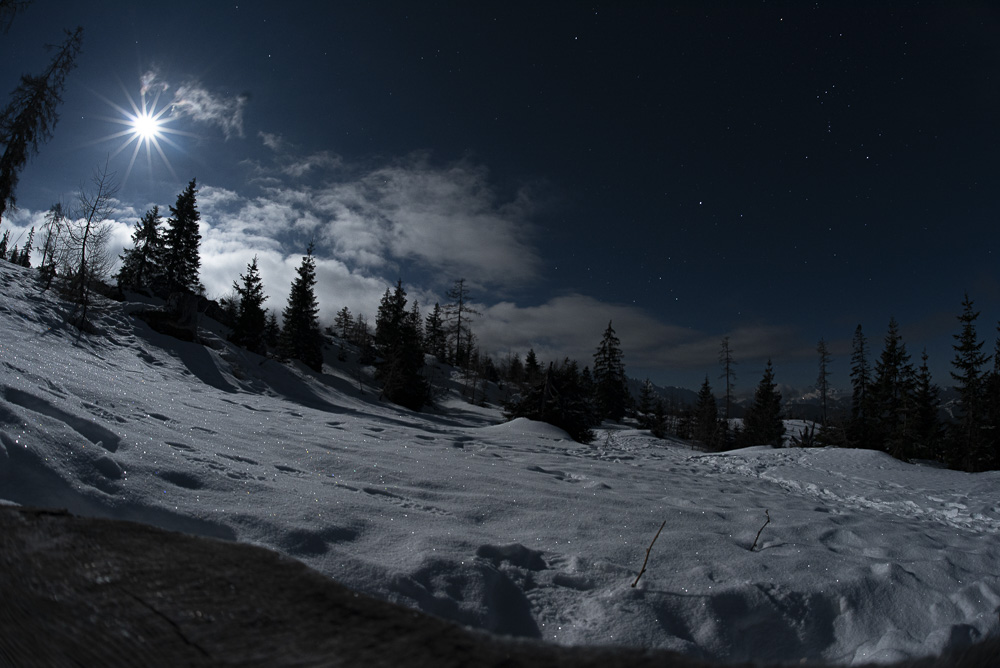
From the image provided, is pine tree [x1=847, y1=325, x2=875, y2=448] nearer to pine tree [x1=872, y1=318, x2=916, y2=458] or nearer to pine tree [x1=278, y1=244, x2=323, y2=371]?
pine tree [x1=872, y1=318, x2=916, y2=458]

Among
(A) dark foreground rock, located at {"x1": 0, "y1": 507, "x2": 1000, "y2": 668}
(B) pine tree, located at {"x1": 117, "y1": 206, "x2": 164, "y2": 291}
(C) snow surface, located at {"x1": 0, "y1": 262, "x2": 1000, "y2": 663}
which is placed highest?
(B) pine tree, located at {"x1": 117, "y1": 206, "x2": 164, "y2": 291}

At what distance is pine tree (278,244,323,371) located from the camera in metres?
29.1

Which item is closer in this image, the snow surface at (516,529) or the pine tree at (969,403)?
the snow surface at (516,529)

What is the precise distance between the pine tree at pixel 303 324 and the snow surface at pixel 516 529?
78.3 feet

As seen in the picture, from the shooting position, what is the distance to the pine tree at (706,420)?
3396cm

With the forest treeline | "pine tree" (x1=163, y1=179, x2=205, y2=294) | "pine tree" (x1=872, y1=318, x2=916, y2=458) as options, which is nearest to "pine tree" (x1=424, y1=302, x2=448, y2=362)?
the forest treeline

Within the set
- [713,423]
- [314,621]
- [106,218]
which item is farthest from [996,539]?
[713,423]

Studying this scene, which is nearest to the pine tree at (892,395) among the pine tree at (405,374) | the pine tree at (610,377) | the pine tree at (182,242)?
the pine tree at (610,377)

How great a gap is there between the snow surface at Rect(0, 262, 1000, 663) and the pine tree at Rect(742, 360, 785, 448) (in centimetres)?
3155

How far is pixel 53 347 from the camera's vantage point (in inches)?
317

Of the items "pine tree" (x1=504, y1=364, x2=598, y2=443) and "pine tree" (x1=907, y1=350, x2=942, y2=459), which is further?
"pine tree" (x1=907, y1=350, x2=942, y2=459)

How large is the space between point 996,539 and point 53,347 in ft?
51.2

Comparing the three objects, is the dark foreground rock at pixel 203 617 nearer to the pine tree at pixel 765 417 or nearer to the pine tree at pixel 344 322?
the pine tree at pixel 765 417

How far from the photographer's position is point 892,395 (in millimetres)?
27734
